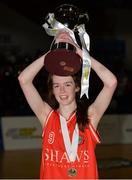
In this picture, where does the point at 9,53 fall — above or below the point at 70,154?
below

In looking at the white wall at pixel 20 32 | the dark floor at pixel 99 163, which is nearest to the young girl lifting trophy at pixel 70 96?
the dark floor at pixel 99 163

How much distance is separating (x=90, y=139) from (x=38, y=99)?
412 mm

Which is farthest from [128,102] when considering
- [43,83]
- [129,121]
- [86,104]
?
[86,104]

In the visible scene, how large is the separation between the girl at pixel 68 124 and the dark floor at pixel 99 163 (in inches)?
119

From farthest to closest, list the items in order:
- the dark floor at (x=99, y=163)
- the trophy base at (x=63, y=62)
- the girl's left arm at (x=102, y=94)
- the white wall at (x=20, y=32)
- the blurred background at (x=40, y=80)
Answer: the white wall at (x=20, y=32)
the blurred background at (x=40, y=80)
the dark floor at (x=99, y=163)
the girl's left arm at (x=102, y=94)
the trophy base at (x=63, y=62)

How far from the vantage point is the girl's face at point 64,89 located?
2.60 m

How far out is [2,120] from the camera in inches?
317

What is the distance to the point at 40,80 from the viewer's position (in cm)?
900

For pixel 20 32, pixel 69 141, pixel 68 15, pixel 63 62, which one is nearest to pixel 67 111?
pixel 69 141

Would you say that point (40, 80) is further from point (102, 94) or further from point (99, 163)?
point (102, 94)

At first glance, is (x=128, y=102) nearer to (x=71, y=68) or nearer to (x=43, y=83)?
(x=43, y=83)

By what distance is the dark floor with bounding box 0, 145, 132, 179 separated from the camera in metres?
5.73

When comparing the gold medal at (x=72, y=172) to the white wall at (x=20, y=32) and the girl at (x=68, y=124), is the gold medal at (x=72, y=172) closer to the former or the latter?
the girl at (x=68, y=124)

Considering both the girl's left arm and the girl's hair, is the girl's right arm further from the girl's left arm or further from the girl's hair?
the girl's left arm
